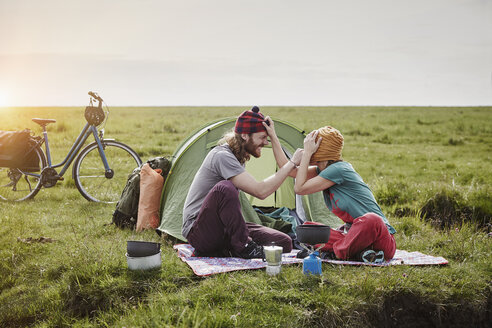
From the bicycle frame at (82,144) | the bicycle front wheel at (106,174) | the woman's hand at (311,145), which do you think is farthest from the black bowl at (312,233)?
the bicycle frame at (82,144)

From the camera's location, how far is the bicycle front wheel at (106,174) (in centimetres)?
733

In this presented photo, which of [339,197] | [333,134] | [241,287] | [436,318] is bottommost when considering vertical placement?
[436,318]

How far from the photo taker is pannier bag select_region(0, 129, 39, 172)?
7355 millimetres

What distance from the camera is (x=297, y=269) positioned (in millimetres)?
4059

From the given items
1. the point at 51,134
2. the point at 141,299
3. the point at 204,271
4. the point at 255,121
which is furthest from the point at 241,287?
the point at 51,134

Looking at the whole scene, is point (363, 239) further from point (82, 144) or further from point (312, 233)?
point (82, 144)

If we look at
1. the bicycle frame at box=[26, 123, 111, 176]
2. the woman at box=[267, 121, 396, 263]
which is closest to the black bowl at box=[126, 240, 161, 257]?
the woman at box=[267, 121, 396, 263]

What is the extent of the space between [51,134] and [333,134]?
13.7 meters

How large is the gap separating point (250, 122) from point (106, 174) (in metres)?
3.82

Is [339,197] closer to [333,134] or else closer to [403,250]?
[333,134]

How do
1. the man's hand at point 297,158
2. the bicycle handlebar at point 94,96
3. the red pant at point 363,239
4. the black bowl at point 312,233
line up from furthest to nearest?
the bicycle handlebar at point 94,96, the man's hand at point 297,158, the red pant at point 363,239, the black bowl at point 312,233

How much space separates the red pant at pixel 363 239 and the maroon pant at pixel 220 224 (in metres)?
0.88

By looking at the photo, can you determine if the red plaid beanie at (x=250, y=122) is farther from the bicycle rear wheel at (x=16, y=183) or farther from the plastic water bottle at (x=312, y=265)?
the bicycle rear wheel at (x=16, y=183)

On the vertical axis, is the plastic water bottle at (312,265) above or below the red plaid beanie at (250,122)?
below
